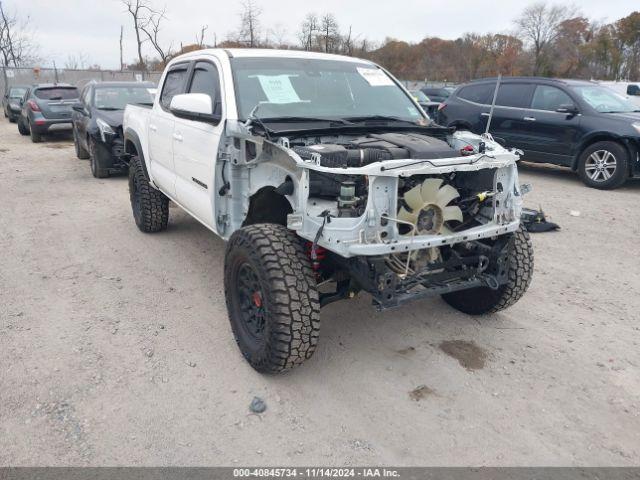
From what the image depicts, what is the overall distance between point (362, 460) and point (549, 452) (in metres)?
0.98

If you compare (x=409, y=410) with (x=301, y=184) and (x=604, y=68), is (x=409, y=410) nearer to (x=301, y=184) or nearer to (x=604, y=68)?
(x=301, y=184)

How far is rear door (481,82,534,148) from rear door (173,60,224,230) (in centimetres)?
678

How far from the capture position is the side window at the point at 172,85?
197 inches

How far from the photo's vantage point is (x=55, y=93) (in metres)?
14.7

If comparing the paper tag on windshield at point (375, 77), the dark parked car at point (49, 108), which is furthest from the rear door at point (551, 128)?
the dark parked car at point (49, 108)

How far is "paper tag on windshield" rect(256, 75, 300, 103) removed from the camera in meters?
3.99

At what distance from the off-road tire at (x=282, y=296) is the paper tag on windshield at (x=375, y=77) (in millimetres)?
1968

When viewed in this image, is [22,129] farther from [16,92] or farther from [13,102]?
[16,92]

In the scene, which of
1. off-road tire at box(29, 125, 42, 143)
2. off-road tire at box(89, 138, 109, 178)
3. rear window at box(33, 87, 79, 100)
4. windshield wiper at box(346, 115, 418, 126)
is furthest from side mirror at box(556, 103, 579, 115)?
off-road tire at box(29, 125, 42, 143)

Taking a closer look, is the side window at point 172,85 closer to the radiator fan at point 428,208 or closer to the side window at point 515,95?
the radiator fan at point 428,208

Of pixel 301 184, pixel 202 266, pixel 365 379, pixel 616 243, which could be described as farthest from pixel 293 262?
pixel 616 243

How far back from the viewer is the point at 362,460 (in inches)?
105

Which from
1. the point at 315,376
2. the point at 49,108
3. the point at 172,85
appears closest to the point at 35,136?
the point at 49,108

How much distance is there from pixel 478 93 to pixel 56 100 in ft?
37.2
